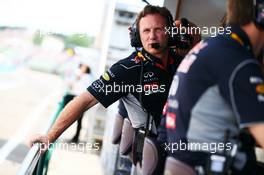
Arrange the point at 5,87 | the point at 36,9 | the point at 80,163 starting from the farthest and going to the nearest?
the point at 5,87, the point at 36,9, the point at 80,163

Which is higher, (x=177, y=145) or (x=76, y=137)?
(x=177, y=145)

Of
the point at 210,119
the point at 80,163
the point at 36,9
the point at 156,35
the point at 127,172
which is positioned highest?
the point at 36,9

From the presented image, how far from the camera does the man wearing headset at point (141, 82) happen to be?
2.08 m

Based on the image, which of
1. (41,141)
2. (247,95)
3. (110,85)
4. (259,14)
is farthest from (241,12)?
(41,141)

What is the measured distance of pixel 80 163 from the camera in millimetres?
7254

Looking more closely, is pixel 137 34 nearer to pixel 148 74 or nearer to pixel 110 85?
pixel 148 74

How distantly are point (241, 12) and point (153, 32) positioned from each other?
0.90 metres

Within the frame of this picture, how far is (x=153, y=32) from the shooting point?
2328 mm

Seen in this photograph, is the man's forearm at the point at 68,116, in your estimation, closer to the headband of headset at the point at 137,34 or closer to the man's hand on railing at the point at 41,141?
the man's hand on railing at the point at 41,141

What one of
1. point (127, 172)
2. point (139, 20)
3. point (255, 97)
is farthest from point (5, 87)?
point (255, 97)

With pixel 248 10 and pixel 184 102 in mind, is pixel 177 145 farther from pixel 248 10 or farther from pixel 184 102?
pixel 248 10

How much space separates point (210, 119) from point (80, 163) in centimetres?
602

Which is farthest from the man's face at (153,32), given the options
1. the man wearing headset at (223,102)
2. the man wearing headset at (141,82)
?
the man wearing headset at (223,102)

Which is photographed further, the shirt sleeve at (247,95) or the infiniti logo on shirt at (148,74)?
the infiniti logo on shirt at (148,74)
